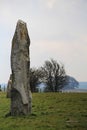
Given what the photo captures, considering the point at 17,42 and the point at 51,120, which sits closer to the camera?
the point at 51,120

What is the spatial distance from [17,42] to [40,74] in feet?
241

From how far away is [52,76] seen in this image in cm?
10212

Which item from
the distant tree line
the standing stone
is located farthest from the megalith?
the distant tree line

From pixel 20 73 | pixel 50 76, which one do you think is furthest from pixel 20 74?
pixel 50 76

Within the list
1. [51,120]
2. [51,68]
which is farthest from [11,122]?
[51,68]

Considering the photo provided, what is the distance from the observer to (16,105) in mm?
23844

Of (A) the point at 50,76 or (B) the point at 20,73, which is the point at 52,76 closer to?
(A) the point at 50,76

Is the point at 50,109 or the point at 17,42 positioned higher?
the point at 17,42

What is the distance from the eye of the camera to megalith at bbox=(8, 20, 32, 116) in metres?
23.8

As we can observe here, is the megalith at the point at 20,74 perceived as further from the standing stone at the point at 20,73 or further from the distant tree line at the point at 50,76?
the distant tree line at the point at 50,76

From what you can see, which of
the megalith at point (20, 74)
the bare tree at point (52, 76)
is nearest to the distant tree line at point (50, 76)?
the bare tree at point (52, 76)

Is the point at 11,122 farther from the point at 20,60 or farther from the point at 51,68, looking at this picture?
the point at 51,68

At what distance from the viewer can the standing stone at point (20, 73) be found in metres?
23.8

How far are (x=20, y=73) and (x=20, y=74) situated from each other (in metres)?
0.06
